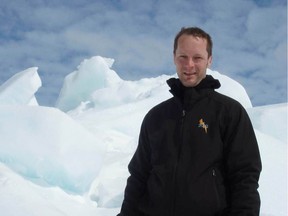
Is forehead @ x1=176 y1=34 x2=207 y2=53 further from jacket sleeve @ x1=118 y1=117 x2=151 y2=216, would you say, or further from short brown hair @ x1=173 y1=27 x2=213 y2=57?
jacket sleeve @ x1=118 y1=117 x2=151 y2=216

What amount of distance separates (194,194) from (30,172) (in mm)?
5151

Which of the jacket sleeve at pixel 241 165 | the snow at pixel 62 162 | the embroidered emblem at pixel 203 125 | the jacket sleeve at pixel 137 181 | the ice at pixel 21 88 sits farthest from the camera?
the ice at pixel 21 88

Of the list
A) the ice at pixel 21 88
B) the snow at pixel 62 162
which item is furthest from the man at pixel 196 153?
the ice at pixel 21 88

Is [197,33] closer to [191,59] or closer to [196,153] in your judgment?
[191,59]

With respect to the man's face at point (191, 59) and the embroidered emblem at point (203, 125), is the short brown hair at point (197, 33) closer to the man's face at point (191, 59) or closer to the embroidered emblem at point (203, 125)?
the man's face at point (191, 59)

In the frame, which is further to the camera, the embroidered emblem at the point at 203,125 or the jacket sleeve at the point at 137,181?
the jacket sleeve at the point at 137,181

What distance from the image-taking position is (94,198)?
729cm

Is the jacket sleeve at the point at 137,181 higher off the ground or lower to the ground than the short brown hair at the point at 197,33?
lower

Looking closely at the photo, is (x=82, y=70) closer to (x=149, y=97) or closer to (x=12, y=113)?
(x=149, y=97)

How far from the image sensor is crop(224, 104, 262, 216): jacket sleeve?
54.4 inches

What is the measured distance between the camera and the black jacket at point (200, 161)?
4.68 ft

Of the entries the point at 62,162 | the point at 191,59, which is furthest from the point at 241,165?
the point at 62,162

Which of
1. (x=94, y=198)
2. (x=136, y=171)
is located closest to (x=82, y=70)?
(x=94, y=198)

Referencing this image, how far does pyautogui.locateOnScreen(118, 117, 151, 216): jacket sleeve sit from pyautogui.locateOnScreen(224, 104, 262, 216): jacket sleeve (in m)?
0.40
